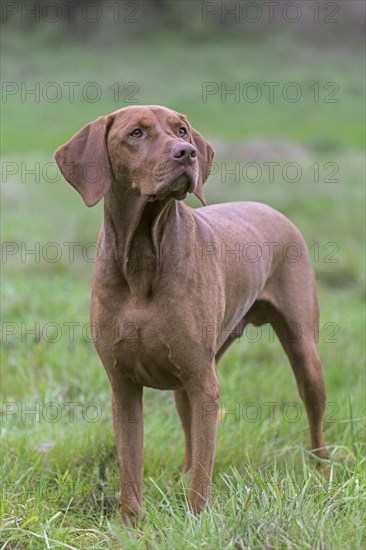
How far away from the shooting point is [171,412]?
17.7ft

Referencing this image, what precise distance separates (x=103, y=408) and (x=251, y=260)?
56.9 inches

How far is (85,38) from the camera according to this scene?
33.8m

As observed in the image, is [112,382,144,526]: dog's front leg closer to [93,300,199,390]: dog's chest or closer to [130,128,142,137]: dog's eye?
[93,300,199,390]: dog's chest

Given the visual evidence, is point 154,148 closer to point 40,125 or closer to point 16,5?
Answer: point 40,125

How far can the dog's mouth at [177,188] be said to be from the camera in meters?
3.41

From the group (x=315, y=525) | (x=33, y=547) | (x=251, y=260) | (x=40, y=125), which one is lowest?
(x=40, y=125)

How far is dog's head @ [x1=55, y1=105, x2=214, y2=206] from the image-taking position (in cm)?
342

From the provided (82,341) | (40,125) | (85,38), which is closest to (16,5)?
(85,38)

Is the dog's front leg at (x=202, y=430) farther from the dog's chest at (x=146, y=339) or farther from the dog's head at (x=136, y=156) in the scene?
the dog's head at (x=136, y=156)

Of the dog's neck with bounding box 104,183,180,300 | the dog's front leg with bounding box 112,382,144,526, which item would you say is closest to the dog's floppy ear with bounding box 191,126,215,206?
the dog's neck with bounding box 104,183,180,300

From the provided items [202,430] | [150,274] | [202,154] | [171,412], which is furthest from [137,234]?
[171,412]

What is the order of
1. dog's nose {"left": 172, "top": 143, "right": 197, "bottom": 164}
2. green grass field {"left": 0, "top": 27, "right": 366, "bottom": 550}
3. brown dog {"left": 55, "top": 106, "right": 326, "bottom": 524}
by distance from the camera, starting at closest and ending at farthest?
green grass field {"left": 0, "top": 27, "right": 366, "bottom": 550} → dog's nose {"left": 172, "top": 143, "right": 197, "bottom": 164} → brown dog {"left": 55, "top": 106, "right": 326, "bottom": 524}

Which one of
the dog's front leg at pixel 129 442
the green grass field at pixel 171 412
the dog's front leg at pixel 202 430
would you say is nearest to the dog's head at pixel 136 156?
the dog's front leg at pixel 202 430

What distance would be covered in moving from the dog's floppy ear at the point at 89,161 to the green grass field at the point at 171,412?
126 cm
